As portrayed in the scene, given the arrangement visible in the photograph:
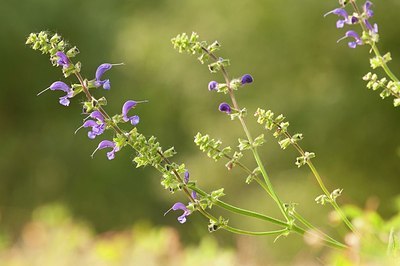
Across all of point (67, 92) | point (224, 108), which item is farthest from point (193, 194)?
point (67, 92)

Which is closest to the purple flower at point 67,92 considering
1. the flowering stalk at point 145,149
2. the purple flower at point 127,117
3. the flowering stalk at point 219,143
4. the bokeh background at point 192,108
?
the flowering stalk at point 145,149

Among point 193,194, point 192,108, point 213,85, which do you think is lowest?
point 193,194

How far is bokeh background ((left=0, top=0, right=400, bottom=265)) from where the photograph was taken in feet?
36.1

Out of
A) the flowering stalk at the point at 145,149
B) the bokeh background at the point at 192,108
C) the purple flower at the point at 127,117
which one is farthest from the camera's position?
the bokeh background at the point at 192,108

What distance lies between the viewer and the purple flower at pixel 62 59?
224cm

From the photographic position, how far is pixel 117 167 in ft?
57.1

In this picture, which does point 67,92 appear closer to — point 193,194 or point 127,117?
point 127,117

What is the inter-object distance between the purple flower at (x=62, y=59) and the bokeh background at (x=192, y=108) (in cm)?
497

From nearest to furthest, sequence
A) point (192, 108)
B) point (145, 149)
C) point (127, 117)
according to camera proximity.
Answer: point (145, 149)
point (127, 117)
point (192, 108)

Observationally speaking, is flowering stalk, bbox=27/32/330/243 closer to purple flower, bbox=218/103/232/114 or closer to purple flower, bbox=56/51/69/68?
purple flower, bbox=56/51/69/68

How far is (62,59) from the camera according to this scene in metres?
2.26

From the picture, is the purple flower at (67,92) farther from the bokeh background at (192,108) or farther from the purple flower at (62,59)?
the bokeh background at (192,108)

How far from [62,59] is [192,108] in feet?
37.1

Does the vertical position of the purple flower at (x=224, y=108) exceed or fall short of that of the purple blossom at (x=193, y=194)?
it exceeds it
